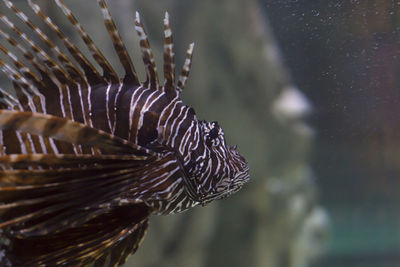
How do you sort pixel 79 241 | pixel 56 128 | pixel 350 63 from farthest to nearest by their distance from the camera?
pixel 350 63
pixel 79 241
pixel 56 128

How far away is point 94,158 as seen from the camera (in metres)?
1.32

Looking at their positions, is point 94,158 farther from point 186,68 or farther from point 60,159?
point 186,68

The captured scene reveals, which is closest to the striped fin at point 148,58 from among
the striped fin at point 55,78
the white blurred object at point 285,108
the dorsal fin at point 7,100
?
the striped fin at point 55,78

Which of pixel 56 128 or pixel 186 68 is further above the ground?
pixel 186 68

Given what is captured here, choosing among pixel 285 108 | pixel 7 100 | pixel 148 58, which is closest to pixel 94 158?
pixel 148 58

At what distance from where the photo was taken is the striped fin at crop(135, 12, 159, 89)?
5.42 feet

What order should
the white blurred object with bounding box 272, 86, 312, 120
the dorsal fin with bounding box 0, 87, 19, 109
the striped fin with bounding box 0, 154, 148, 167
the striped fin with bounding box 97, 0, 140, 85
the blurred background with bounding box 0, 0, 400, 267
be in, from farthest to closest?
1. the white blurred object with bounding box 272, 86, 312, 120
2. the blurred background with bounding box 0, 0, 400, 267
3. the dorsal fin with bounding box 0, 87, 19, 109
4. the striped fin with bounding box 97, 0, 140, 85
5. the striped fin with bounding box 0, 154, 148, 167

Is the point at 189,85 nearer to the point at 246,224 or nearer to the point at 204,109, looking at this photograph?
the point at 204,109

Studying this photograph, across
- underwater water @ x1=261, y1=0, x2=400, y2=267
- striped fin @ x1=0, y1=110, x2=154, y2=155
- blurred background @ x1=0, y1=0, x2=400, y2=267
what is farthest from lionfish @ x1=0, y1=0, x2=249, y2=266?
blurred background @ x1=0, y1=0, x2=400, y2=267

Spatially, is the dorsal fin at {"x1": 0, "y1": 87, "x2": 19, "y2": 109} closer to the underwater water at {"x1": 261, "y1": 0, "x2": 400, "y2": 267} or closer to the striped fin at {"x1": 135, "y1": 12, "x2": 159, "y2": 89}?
the striped fin at {"x1": 135, "y1": 12, "x2": 159, "y2": 89}

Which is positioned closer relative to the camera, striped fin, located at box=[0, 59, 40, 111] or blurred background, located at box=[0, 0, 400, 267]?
striped fin, located at box=[0, 59, 40, 111]

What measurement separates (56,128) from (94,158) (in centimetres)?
19

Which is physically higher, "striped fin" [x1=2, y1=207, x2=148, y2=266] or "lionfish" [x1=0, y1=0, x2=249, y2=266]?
"lionfish" [x1=0, y1=0, x2=249, y2=266]

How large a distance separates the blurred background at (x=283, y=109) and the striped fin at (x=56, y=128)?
106 centimetres
